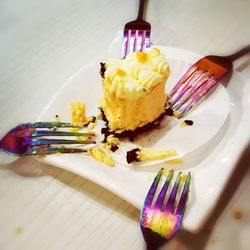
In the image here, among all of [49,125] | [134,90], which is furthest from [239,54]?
[49,125]

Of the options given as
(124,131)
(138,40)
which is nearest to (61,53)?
(138,40)

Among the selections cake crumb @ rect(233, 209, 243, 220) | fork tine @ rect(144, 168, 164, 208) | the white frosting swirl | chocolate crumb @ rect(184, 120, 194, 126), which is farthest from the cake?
cake crumb @ rect(233, 209, 243, 220)

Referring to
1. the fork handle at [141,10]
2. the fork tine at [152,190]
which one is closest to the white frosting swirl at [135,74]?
the fork tine at [152,190]

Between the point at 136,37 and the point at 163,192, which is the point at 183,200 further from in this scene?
the point at 136,37

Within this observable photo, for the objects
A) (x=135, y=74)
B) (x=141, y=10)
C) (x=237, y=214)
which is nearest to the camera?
(x=237, y=214)

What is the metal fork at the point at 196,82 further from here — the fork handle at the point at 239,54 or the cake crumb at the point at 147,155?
the cake crumb at the point at 147,155

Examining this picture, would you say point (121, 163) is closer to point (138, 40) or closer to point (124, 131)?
point (124, 131)

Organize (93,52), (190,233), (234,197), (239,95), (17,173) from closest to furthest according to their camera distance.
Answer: (190,233) → (234,197) → (17,173) → (239,95) → (93,52)
